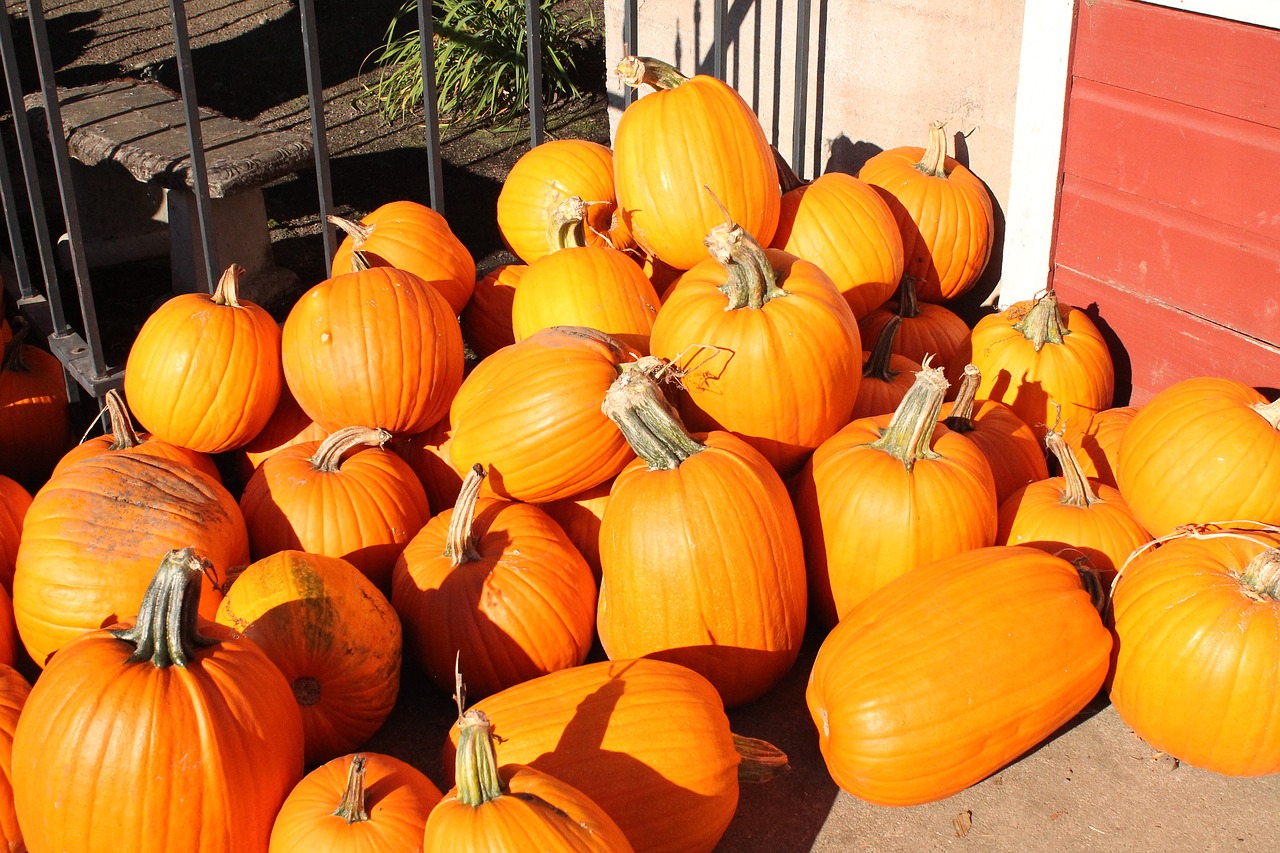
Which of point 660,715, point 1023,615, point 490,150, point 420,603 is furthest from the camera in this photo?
point 490,150

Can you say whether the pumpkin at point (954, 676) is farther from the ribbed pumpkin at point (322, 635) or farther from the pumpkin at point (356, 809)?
the ribbed pumpkin at point (322, 635)

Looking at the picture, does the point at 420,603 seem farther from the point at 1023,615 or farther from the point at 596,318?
the point at 1023,615

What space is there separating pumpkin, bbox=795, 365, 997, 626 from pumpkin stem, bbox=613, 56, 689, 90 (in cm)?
139

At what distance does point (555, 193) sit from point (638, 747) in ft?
7.25

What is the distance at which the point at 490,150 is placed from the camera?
8.06 m

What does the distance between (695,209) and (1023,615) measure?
1.63 m

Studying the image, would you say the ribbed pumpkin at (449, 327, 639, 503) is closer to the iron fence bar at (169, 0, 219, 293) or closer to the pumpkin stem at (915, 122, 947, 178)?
the iron fence bar at (169, 0, 219, 293)

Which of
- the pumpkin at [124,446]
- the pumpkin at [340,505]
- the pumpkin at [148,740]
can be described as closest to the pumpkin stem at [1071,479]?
the pumpkin at [340,505]

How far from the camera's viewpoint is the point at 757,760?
2545 millimetres

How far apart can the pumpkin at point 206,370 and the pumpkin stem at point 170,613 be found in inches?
47.6

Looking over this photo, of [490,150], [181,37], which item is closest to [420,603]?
[181,37]

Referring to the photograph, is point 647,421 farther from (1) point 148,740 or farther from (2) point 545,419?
(1) point 148,740

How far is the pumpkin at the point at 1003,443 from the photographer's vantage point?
328 centimetres

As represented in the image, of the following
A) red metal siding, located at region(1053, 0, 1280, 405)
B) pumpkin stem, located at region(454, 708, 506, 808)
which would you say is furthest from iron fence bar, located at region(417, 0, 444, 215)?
pumpkin stem, located at region(454, 708, 506, 808)
